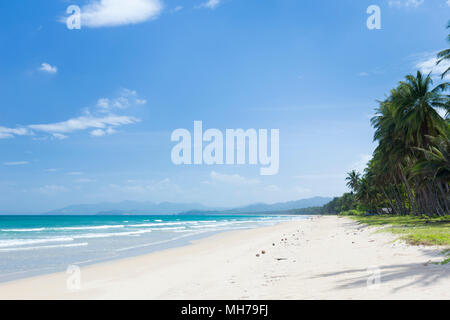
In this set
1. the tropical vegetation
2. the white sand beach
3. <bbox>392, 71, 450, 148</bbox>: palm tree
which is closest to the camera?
the white sand beach

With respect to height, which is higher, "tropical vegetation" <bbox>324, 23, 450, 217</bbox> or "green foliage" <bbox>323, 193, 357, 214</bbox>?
"tropical vegetation" <bbox>324, 23, 450, 217</bbox>

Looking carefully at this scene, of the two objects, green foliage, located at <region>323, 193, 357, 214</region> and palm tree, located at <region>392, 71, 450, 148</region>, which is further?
green foliage, located at <region>323, 193, 357, 214</region>

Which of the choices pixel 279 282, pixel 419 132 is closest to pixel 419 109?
pixel 419 132

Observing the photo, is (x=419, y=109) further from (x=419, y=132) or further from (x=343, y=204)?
(x=343, y=204)

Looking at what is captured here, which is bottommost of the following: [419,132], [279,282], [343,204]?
[343,204]

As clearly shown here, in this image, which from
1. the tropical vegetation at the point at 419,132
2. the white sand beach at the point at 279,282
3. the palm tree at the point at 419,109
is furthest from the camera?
the palm tree at the point at 419,109

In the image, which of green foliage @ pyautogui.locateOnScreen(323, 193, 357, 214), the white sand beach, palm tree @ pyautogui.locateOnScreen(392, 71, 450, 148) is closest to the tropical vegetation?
palm tree @ pyautogui.locateOnScreen(392, 71, 450, 148)

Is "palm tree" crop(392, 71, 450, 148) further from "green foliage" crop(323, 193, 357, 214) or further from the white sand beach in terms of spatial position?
"green foliage" crop(323, 193, 357, 214)

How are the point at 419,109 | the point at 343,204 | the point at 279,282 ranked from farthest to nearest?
the point at 343,204, the point at 419,109, the point at 279,282

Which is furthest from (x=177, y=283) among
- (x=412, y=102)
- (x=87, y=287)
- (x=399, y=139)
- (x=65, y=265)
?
(x=399, y=139)

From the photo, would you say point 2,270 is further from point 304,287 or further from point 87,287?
point 304,287

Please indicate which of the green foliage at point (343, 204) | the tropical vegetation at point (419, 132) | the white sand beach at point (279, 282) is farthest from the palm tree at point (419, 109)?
the green foliage at point (343, 204)

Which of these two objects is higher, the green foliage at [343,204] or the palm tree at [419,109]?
the palm tree at [419,109]

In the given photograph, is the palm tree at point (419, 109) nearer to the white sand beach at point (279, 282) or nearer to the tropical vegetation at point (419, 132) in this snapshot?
the tropical vegetation at point (419, 132)
